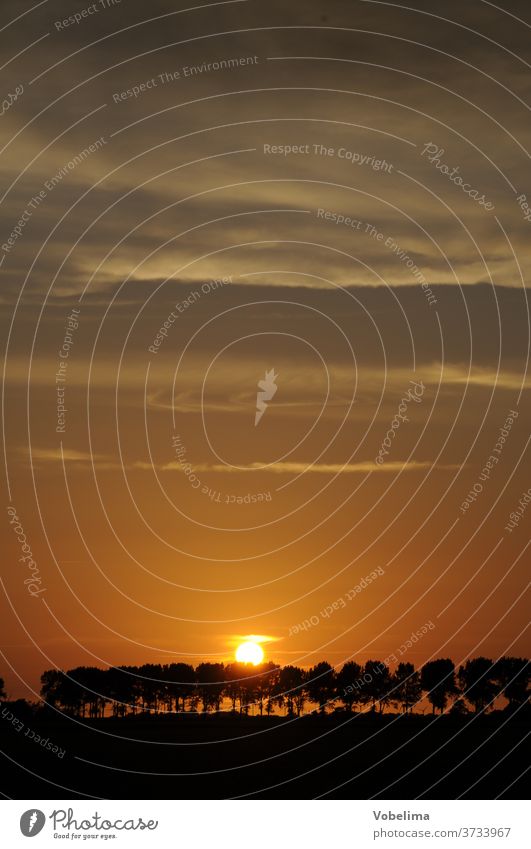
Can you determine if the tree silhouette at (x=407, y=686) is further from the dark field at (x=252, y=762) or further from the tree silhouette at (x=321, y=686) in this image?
the dark field at (x=252, y=762)

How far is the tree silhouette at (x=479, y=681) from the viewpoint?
144500 mm

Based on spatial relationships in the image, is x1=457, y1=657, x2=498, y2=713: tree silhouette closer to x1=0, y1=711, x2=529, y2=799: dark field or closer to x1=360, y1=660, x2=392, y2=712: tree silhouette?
x1=360, y1=660, x2=392, y2=712: tree silhouette

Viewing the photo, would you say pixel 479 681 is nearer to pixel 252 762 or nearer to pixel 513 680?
pixel 513 680

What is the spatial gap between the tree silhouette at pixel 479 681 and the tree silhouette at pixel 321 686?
16.4 metres

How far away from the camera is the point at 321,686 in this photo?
423 feet

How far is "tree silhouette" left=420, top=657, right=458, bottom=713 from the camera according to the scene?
144m

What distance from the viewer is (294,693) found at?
118875mm

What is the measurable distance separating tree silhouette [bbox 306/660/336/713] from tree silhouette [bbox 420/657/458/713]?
40.0ft
